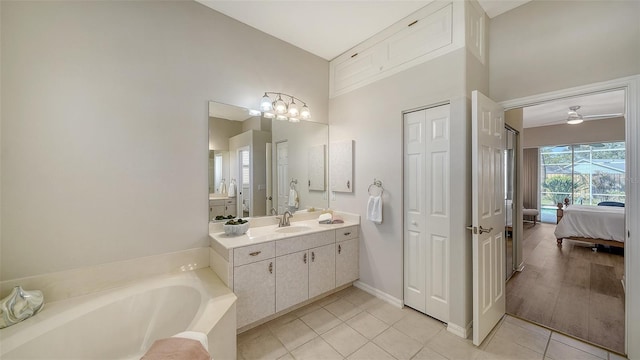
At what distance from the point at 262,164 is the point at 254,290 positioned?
1307mm

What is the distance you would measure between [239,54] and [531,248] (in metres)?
5.80

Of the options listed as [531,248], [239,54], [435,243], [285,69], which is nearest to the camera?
[435,243]

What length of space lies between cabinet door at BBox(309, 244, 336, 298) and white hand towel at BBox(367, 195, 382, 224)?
0.54m

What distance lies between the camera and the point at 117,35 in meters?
1.83

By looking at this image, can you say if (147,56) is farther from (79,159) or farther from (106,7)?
(79,159)

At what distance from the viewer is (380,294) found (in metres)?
2.70

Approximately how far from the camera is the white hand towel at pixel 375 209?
102 inches

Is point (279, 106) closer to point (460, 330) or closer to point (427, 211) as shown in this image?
point (427, 211)

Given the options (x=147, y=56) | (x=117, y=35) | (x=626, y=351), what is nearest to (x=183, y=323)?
(x=147, y=56)

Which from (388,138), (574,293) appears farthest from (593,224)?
(388,138)

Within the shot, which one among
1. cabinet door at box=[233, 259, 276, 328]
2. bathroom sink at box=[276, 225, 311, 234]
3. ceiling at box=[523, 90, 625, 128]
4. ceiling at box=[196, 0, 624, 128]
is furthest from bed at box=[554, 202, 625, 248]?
cabinet door at box=[233, 259, 276, 328]

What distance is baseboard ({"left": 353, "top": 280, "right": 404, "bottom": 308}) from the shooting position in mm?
2537

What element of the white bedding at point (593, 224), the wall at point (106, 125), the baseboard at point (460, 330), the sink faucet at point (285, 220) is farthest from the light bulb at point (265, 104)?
the white bedding at point (593, 224)

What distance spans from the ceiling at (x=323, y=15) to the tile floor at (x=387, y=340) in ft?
9.73
